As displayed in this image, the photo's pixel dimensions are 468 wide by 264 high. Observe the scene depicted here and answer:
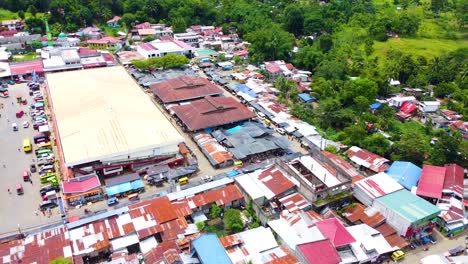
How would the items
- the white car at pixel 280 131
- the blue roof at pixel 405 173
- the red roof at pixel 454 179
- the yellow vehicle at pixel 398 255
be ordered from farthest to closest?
the white car at pixel 280 131
the blue roof at pixel 405 173
the red roof at pixel 454 179
the yellow vehicle at pixel 398 255

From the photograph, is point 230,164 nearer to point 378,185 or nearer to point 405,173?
point 378,185

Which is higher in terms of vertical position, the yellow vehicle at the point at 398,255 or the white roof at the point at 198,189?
the white roof at the point at 198,189

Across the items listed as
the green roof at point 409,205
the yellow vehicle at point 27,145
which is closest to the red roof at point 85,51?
the yellow vehicle at point 27,145

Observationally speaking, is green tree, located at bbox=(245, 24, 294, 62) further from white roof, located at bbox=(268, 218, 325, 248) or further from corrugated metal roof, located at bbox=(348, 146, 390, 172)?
white roof, located at bbox=(268, 218, 325, 248)

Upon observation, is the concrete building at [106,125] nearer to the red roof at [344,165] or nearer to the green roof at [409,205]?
the red roof at [344,165]

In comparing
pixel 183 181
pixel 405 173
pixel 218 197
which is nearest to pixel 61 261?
pixel 218 197

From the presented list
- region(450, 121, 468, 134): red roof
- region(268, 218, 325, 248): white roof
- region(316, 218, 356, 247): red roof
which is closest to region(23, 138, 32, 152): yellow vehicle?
region(268, 218, 325, 248): white roof

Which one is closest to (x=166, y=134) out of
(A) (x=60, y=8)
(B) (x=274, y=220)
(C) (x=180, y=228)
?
(C) (x=180, y=228)
